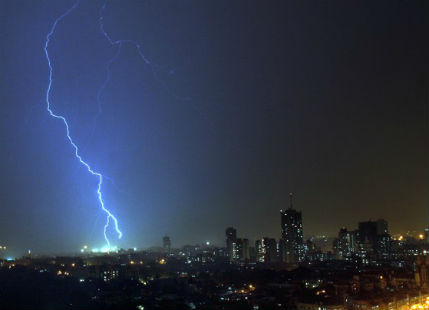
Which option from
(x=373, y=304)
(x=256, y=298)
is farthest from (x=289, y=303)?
(x=373, y=304)

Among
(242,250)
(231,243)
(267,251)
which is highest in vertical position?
(231,243)

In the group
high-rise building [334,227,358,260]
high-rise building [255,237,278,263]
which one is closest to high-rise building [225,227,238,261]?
high-rise building [255,237,278,263]

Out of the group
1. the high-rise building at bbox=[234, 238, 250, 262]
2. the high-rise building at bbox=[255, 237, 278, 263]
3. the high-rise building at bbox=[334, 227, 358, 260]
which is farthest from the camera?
the high-rise building at bbox=[334, 227, 358, 260]

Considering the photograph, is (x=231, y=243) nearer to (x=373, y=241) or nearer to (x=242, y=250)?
(x=242, y=250)

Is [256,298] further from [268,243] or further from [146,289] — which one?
[268,243]

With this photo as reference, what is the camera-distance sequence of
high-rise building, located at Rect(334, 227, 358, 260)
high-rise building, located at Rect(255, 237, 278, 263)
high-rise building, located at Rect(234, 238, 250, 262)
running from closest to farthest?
high-rise building, located at Rect(255, 237, 278, 263) < high-rise building, located at Rect(234, 238, 250, 262) < high-rise building, located at Rect(334, 227, 358, 260)

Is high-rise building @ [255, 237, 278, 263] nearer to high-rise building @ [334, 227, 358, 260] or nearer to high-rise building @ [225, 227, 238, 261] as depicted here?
high-rise building @ [225, 227, 238, 261]

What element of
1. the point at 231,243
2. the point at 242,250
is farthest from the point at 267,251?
the point at 231,243
